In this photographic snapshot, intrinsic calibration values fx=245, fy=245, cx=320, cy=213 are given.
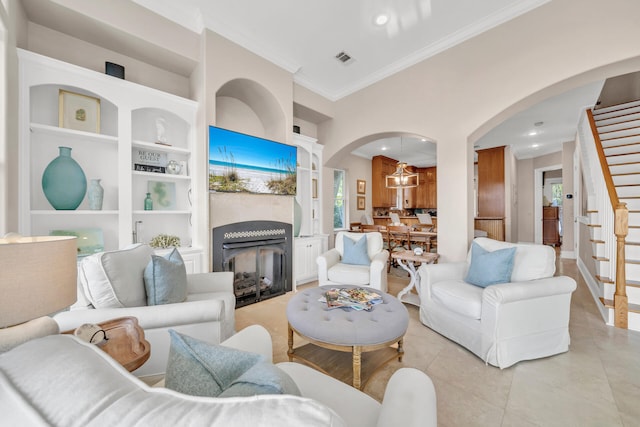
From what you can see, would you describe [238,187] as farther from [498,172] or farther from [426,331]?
[498,172]

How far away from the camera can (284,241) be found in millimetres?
3650

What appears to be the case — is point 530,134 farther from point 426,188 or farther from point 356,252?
point 356,252

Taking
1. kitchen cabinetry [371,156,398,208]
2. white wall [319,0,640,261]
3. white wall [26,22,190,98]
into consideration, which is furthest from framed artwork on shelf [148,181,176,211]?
kitchen cabinetry [371,156,398,208]

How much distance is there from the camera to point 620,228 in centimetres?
246

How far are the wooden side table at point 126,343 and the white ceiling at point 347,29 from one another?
3.09 meters

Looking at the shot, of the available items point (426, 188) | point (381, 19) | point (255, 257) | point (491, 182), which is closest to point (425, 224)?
point (491, 182)

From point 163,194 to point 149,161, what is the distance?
40 cm

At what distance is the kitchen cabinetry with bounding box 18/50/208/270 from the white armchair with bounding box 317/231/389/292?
1504 millimetres

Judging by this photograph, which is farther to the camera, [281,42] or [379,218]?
[379,218]

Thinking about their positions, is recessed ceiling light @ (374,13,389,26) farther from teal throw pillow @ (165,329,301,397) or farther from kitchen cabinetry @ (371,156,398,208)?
kitchen cabinetry @ (371,156,398,208)

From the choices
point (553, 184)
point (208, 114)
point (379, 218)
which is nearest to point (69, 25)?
point (208, 114)

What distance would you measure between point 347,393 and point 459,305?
1555mm

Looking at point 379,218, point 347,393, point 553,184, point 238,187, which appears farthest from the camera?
point 553,184

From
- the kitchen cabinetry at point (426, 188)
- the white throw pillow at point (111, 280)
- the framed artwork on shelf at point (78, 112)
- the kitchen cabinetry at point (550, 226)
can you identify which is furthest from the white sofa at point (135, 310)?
the kitchen cabinetry at point (550, 226)
